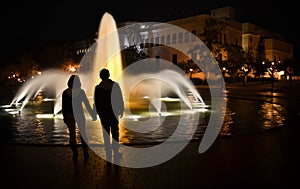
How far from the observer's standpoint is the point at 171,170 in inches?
263

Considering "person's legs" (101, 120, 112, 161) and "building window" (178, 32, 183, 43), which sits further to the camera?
"building window" (178, 32, 183, 43)

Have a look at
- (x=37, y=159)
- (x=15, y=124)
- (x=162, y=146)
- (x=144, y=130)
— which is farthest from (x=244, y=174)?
(x=15, y=124)

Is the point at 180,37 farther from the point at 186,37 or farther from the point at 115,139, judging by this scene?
the point at 115,139

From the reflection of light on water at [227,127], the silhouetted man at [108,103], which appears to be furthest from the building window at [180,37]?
the silhouetted man at [108,103]

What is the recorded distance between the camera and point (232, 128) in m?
11.7

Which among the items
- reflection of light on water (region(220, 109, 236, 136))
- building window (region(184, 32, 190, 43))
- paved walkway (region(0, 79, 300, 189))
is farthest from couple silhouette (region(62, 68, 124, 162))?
building window (region(184, 32, 190, 43))

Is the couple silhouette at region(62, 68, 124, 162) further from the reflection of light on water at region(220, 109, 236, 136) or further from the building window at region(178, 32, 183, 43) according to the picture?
the building window at region(178, 32, 183, 43)

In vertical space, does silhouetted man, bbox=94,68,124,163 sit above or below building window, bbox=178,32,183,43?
below

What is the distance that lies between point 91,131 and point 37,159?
369 centimetres

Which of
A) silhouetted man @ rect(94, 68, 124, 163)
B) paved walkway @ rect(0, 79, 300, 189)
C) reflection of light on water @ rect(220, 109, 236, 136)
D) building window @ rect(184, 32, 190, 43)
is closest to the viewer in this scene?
paved walkway @ rect(0, 79, 300, 189)

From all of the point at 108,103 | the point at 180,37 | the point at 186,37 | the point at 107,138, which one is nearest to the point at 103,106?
the point at 108,103

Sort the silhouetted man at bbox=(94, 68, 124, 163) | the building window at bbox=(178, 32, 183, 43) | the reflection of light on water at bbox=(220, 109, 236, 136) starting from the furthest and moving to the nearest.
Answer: the building window at bbox=(178, 32, 183, 43) → the reflection of light on water at bbox=(220, 109, 236, 136) → the silhouetted man at bbox=(94, 68, 124, 163)

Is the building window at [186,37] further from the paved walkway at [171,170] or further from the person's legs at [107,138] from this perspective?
the person's legs at [107,138]

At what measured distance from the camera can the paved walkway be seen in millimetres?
5875
